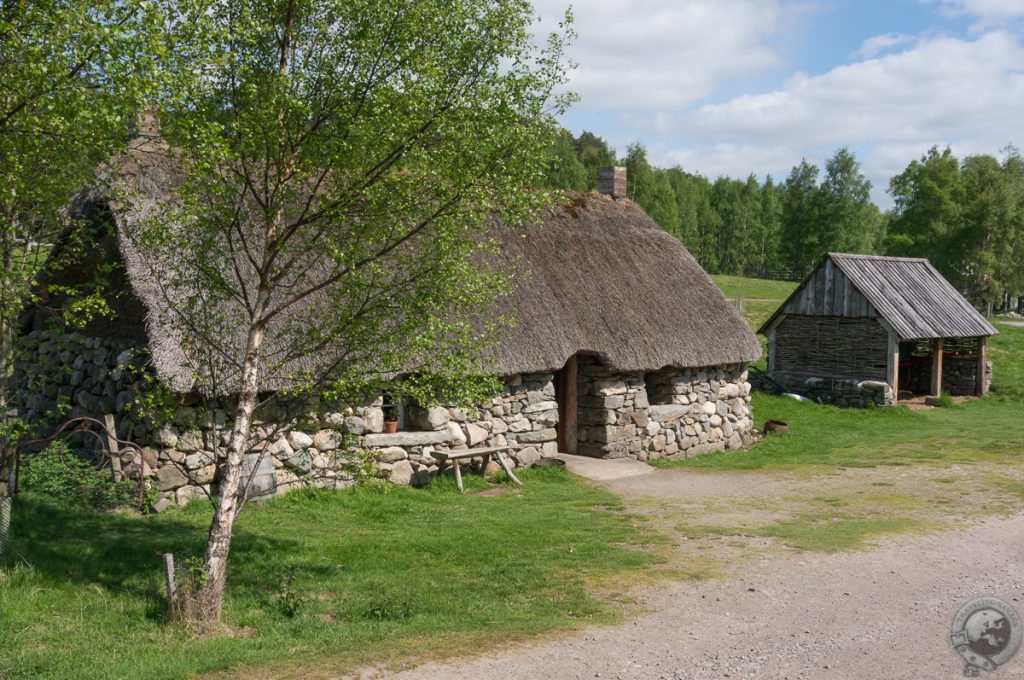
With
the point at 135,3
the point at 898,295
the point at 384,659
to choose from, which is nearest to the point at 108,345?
the point at 135,3

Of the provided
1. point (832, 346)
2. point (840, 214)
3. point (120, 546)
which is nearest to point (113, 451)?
point (120, 546)

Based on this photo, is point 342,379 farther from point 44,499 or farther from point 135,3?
point 44,499

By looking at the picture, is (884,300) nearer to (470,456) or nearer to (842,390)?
(842,390)

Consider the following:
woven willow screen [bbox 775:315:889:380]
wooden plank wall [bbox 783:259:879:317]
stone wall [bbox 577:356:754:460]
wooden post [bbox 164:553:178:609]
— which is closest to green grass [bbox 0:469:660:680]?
wooden post [bbox 164:553:178:609]

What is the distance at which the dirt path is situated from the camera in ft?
20.0

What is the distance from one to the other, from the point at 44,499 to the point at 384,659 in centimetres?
569

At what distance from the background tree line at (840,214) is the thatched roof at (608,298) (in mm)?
26410

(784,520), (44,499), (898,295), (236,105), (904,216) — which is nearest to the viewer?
(236,105)

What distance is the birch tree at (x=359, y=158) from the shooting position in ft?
23.1

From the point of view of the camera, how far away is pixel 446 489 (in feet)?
40.9

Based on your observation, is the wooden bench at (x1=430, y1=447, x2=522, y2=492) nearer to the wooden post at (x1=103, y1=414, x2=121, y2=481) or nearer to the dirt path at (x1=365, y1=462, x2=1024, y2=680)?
the dirt path at (x1=365, y1=462, x2=1024, y2=680)

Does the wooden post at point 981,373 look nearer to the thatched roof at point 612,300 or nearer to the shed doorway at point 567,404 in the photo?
the thatched roof at point 612,300

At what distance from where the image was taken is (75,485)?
10141 mm

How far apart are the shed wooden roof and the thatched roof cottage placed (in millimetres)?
6549
